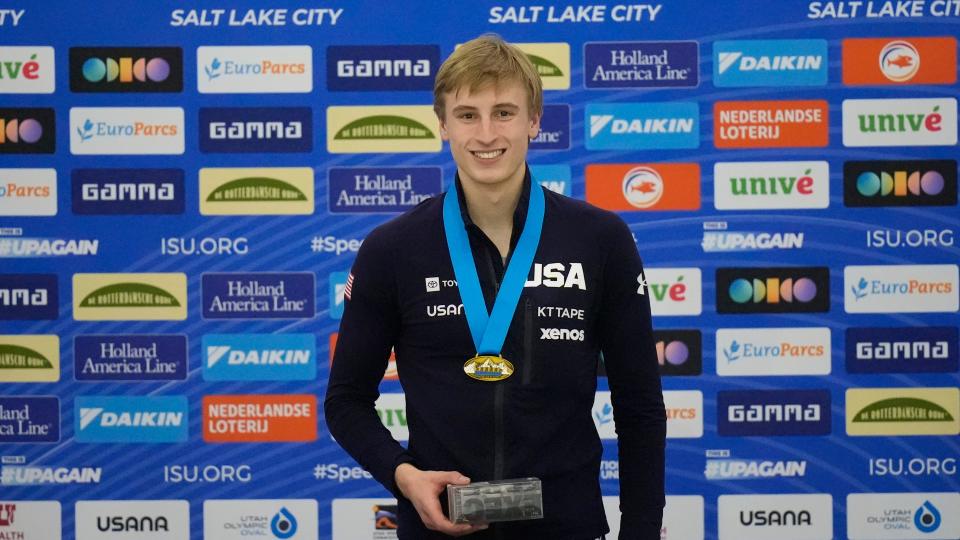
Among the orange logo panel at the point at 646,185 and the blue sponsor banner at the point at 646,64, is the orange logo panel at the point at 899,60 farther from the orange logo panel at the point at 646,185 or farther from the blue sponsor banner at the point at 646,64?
the orange logo panel at the point at 646,185

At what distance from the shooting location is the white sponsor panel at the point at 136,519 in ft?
11.7

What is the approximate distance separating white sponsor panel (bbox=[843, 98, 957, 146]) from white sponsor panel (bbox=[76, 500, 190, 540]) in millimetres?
2610

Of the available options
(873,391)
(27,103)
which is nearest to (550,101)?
(873,391)

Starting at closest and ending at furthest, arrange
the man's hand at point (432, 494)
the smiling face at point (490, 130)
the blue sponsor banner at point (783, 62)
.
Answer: the man's hand at point (432, 494) < the smiling face at point (490, 130) < the blue sponsor banner at point (783, 62)

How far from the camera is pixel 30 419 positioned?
3.56 m

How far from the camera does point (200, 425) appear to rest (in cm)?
354

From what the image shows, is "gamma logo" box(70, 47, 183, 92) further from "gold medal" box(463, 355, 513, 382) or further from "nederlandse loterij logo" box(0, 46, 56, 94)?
"gold medal" box(463, 355, 513, 382)

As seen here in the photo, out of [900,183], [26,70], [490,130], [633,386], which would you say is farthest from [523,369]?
[26,70]

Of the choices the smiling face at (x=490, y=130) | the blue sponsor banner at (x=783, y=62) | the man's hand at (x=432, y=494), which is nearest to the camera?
the man's hand at (x=432, y=494)

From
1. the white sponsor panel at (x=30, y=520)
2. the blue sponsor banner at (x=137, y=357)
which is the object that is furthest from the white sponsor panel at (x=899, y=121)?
the white sponsor panel at (x=30, y=520)

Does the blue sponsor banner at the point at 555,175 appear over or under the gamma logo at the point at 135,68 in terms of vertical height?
under

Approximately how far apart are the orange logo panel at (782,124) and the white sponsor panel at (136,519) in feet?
7.55

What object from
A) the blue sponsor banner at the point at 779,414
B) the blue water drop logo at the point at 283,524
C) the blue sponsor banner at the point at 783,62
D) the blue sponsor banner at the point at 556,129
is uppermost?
the blue sponsor banner at the point at 783,62

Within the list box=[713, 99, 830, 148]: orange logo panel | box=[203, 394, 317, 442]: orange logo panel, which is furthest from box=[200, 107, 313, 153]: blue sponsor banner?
box=[713, 99, 830, 148]: orange logo panel
